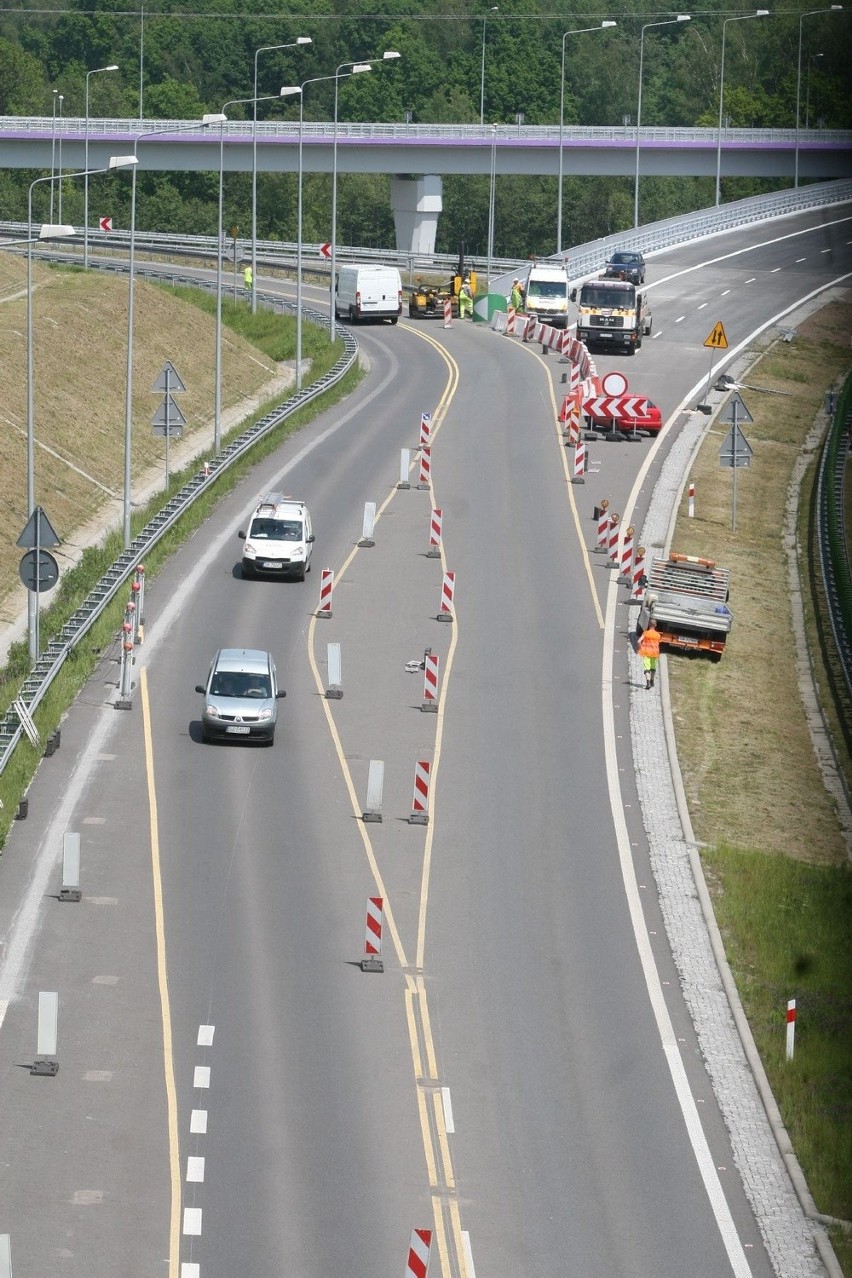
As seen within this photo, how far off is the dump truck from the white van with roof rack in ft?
26.2

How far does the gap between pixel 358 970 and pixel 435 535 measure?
23447 millimetres

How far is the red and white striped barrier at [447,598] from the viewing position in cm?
4766

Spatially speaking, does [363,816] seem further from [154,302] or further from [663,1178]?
[154,302]

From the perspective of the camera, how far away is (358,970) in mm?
30750

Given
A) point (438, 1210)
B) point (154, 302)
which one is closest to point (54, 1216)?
point (438, 1210)

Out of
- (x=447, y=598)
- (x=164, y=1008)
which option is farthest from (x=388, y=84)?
(x=164, y=1008)

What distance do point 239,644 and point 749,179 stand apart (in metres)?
130

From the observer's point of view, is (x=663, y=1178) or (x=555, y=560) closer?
(x=663, y=1178)

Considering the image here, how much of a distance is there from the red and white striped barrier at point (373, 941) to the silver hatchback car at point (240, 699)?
882 centimetres

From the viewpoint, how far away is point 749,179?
167m

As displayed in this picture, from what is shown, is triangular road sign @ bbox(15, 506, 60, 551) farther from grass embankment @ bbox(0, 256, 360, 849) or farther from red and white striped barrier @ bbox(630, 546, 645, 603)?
red and white striped barrier @ bbox(630, 546, 645, 603)

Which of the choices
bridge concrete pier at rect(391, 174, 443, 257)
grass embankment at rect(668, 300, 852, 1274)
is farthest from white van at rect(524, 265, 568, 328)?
bridge concrete pier at rect(391, 174, 443, 257)

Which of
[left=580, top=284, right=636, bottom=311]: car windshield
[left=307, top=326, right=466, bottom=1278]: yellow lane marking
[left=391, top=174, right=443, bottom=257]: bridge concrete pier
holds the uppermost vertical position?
[left=391, top=174, right=443, bottom=257]: bridge concrete pier

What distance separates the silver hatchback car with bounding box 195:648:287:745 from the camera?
128ft
